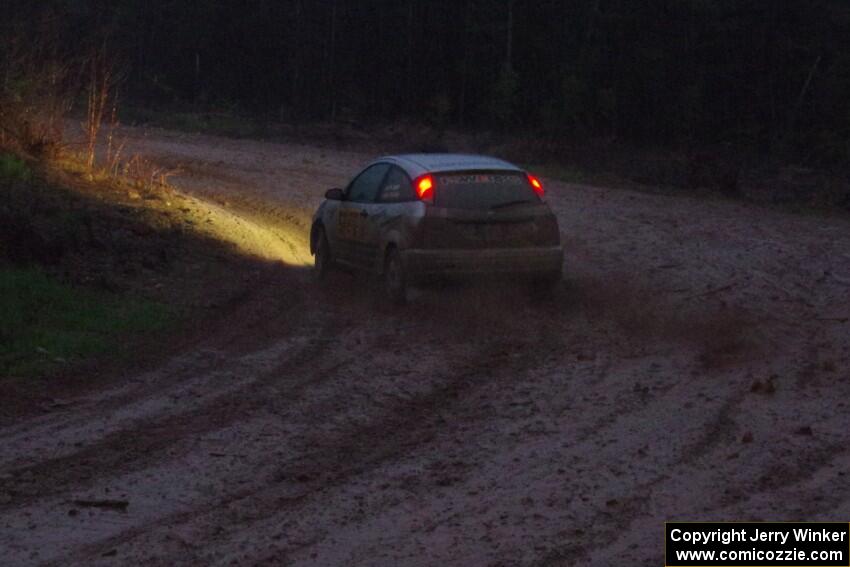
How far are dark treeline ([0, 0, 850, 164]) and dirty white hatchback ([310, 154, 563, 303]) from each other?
2649 cm

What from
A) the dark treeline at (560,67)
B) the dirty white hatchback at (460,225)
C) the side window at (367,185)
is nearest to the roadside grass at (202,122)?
the dark treeline at (560,67)

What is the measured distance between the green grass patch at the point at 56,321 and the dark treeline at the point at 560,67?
2808 cm

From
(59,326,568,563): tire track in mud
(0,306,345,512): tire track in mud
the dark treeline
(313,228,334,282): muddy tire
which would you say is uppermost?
the dark treeline

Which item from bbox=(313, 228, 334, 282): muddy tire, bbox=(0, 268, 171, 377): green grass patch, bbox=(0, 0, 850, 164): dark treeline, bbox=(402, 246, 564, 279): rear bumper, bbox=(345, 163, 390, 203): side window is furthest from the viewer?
bbox=(0, 0, 850, 164): dark treeline

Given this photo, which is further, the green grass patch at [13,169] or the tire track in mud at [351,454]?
the green grass patch at [13,169]

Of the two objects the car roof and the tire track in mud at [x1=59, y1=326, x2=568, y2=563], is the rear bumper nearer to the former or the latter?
the car roof

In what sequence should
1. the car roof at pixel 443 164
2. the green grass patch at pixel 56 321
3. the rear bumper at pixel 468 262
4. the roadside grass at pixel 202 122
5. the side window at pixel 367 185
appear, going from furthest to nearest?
1. the roadside grass at pixel 202 122
2. the side window at pixel 367 185
3. the car roof at pixel 443 164
4. the rear bumper at pixel 468 262
5. the green grass patch at pixel 56 321

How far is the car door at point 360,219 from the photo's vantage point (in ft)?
46.7

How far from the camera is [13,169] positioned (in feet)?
56.7

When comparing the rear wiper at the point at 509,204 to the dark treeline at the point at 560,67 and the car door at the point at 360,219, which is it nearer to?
the car door at the point at 360,219

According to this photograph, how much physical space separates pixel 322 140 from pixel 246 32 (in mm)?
20909

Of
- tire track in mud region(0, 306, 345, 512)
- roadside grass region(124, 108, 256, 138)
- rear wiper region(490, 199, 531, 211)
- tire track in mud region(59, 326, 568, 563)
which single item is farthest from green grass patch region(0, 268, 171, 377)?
roadside grass region(124, 108, 256, 138)

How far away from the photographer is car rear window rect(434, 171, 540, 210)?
13.2 metres

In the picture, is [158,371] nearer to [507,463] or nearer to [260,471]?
[260,471]
